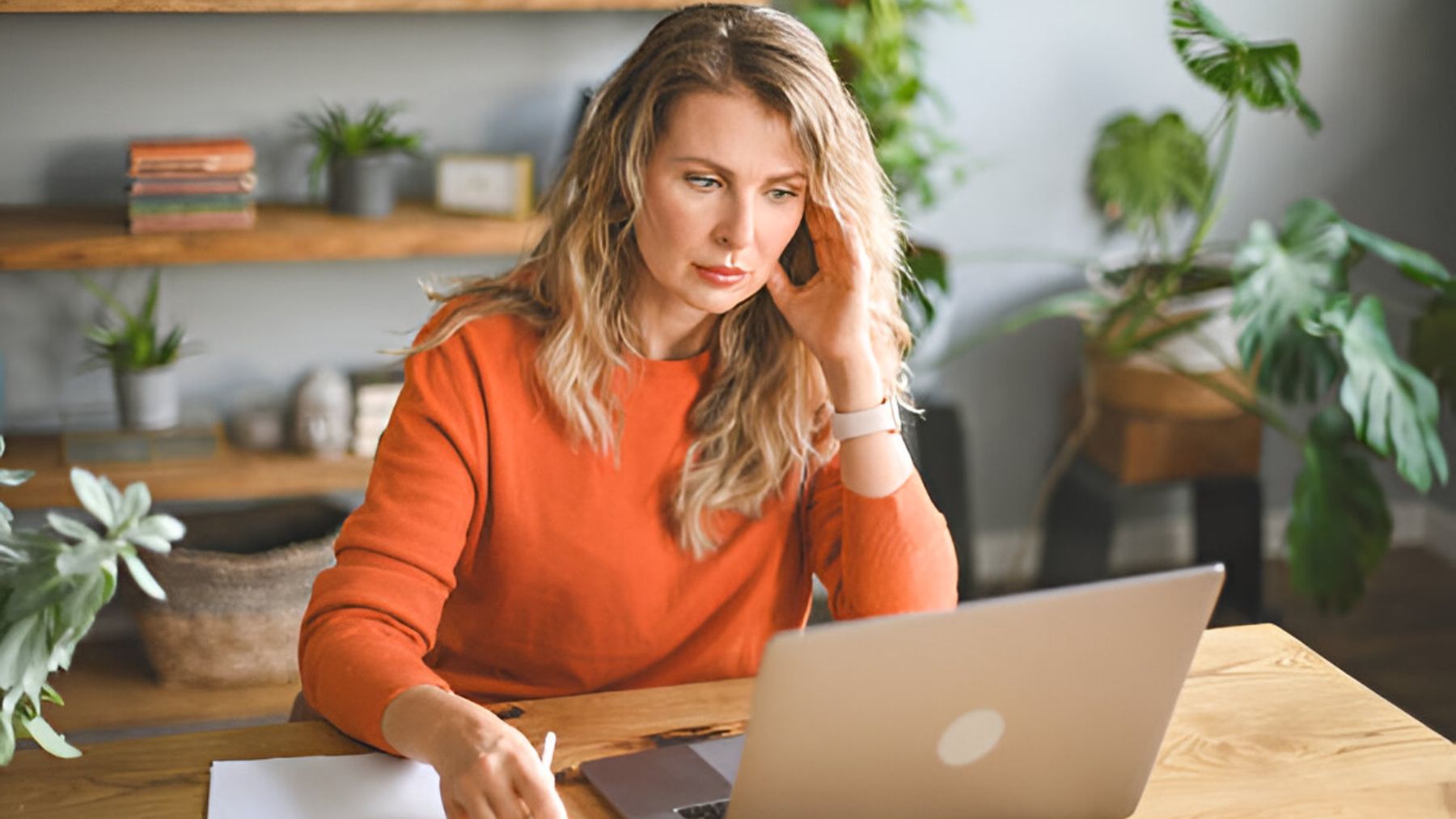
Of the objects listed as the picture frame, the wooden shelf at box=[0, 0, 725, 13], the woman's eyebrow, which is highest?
the wooden shelf at box=[0, 0, 725, 13]

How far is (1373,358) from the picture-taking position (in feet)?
Answer: 8.70

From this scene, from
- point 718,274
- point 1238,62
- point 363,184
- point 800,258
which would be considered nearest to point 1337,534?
point 1238,62

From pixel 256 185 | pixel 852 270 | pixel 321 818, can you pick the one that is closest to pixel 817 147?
pixel 852 270

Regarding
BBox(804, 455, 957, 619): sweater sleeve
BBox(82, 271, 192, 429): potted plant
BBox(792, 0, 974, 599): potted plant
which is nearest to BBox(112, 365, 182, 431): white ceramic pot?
BBox(82, 271, 192, 429): potted plant

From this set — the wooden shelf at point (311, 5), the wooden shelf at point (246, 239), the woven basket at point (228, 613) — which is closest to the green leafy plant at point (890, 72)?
the wooden shelf at point (311, 5)

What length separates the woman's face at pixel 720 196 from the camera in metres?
1.42

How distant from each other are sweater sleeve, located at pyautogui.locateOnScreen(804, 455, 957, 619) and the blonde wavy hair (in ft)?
0.37

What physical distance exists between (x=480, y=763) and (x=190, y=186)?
Result: 1939 mm

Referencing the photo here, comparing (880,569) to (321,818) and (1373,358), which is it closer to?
(321,818)

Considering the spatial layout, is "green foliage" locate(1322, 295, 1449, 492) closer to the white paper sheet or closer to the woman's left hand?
the woman's left hand

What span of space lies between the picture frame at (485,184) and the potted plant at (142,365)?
1.88 ft

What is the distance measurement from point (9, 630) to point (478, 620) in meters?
0.62

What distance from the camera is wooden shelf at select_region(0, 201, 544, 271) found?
2641mm

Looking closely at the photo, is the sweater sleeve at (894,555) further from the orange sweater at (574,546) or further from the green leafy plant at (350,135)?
the green leafy plant at (350,135)
